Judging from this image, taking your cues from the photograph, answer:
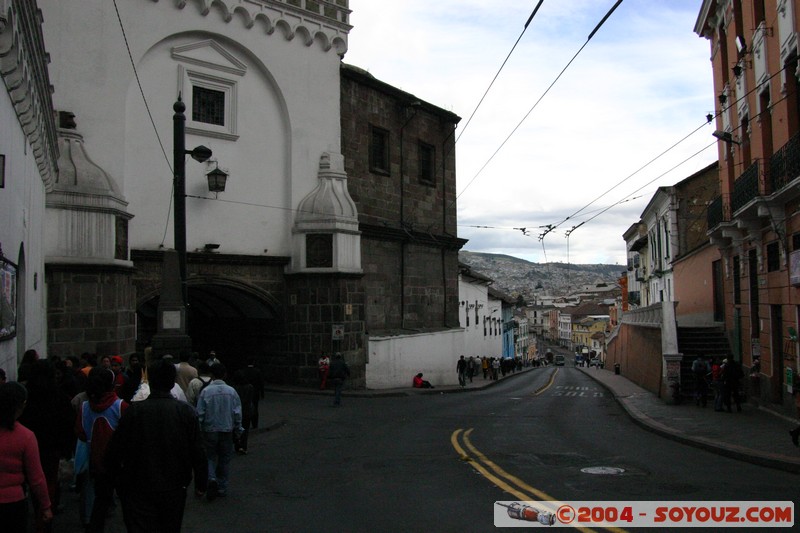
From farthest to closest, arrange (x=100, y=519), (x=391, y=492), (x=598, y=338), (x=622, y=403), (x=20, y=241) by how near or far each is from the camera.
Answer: (x=598, y=338) < (x=622, y=403) < (x=20, y=241) < (x=391, y=492) < (x=100, y=519)

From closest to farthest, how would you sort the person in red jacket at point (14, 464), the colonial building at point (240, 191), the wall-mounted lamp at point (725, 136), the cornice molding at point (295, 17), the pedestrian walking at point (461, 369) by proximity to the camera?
the person in red jacket at point (14, 464), the colonial building at point (240, 191), the wall-mounted lamp at point (725, 136), the cornice molding at point (295, 17), the pedestrian walking at point (461, 369)

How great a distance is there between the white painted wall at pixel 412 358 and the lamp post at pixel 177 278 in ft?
39.0

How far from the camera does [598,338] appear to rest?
111750 mm

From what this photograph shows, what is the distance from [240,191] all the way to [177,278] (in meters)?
9.32

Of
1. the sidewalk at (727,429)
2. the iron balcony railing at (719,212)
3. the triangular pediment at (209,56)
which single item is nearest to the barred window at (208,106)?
the triangular pediment at (209,56)

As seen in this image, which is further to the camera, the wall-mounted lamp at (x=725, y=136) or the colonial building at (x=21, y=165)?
the wall-mounted lamp at (x=725, y=136)

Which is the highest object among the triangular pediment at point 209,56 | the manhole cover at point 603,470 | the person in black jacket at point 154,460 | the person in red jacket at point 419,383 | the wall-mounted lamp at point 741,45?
the triangular pediment at point 209,56

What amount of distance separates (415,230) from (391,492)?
20934mm

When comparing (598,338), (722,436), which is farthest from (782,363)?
(598,338)

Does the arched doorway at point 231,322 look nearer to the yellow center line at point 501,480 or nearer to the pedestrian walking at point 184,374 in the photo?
the pedestrian walking at point 184,374

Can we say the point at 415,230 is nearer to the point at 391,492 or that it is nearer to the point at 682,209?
the point at 682,209

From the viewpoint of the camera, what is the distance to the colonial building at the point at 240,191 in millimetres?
17047

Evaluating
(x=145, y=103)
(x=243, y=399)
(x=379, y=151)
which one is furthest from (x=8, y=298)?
(x=379, y=151)

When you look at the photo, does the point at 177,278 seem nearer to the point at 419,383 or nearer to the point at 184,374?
the point at 184,374
